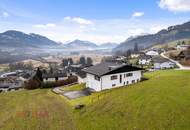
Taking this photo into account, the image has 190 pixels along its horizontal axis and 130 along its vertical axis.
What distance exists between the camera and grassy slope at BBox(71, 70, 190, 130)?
66.1 feet

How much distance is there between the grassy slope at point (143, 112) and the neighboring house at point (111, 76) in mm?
11986

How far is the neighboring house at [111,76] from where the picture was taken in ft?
137

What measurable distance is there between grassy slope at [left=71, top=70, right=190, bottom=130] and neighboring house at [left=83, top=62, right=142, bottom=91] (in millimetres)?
11986

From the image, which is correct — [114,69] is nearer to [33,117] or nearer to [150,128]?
[33,117]

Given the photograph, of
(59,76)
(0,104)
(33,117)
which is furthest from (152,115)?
(59,76)

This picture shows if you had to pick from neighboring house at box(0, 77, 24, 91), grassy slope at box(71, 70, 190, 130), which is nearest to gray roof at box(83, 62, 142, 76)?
grassy slope at box(71, 70, 190, 130)

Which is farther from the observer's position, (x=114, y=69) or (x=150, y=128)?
(x=114, y=69)

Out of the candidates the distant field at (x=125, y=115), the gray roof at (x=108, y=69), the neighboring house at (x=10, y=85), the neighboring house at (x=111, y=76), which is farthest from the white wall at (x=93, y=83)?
the neighboring house at (x=10, y=85)

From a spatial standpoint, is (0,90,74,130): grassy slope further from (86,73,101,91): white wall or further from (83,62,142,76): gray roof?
(83,62,142,76): gray roof

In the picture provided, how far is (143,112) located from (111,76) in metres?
20.0

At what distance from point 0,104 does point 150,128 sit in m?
30.7

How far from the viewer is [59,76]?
3506 inches

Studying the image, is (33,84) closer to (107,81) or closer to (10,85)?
(107,81)

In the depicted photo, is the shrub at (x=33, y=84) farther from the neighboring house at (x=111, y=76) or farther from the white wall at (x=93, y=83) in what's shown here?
the neighboring house at (x=111, y=76)
